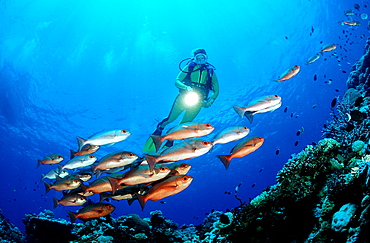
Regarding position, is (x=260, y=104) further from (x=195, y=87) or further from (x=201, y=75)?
(x=201, y=75)

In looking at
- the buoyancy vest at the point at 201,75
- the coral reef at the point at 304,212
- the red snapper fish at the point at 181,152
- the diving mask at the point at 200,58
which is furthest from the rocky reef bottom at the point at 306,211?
the diving mask at the point at 200,58

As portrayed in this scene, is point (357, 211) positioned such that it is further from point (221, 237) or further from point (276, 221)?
point (221, 237)

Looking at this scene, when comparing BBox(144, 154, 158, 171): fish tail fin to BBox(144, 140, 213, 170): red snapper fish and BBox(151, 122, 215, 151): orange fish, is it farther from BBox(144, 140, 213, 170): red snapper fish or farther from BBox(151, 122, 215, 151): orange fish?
BBox(151, 122, 215, 151): orange fish

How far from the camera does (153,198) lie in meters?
3.26

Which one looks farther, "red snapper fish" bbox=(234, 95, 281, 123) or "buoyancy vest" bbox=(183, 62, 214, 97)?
"buoyancy vest" bbox=(183, 62, 214, 97)

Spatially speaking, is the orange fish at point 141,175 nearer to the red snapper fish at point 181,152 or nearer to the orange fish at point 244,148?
the red snapper fish at point 181,152

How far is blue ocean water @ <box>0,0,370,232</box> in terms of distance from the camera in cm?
2669

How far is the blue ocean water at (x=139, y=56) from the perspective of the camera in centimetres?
2669

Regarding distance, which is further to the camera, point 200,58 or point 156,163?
point 200,58

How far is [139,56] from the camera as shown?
101 ft

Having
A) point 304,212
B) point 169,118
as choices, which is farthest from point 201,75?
point 304,212

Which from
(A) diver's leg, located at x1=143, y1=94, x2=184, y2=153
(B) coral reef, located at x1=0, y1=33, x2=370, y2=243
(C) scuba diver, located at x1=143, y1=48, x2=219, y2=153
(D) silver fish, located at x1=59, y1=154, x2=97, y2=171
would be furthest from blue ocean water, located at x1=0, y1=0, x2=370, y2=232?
(D) silver fish, located at x1=59, y1=154, x2=97, y2=171

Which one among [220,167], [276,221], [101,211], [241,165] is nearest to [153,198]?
[101,211]

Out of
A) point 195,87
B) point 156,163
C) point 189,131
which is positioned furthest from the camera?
point 195,87
